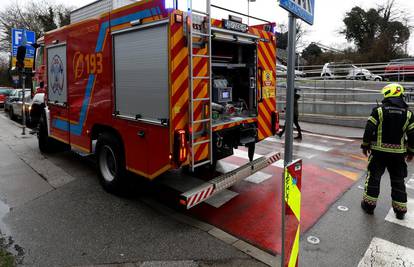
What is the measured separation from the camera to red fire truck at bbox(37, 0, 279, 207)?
14.5 feet

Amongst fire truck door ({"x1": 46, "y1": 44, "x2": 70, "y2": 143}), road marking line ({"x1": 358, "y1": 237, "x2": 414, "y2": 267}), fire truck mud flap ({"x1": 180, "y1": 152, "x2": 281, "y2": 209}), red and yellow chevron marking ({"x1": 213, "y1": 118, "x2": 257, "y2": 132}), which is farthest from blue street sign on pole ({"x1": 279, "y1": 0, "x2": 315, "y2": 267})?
fire truck door ({"x1": 46, "y1": 44, "x2": 70, "y2": 143})

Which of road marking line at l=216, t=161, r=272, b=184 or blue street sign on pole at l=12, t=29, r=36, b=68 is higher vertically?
blue street sign on pole at l=12, t=29, r=36, b=68

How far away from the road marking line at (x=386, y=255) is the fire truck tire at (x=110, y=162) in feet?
11.8

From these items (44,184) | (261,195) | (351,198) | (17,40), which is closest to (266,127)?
(261,195)

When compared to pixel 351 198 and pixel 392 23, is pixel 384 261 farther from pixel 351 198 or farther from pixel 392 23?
pixel 392 23

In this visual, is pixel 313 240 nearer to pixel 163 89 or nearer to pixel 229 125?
pixel 229 125

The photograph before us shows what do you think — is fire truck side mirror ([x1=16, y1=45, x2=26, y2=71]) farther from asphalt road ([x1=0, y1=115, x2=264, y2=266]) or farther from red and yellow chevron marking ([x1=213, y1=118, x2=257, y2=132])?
red and yellow chevron marking ([x1=213, y1=118, x2=257, y2=132])

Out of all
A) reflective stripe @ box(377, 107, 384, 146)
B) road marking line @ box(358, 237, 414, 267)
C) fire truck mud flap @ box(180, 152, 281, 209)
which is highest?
reflective stripe @ box(377, 107, 384, 146)

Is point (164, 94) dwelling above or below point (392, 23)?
below

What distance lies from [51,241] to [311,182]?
14.8 feet

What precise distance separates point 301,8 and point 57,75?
6.02 metres

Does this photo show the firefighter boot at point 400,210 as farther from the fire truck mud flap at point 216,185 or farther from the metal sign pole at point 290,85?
the metal sign pole at point 290,85

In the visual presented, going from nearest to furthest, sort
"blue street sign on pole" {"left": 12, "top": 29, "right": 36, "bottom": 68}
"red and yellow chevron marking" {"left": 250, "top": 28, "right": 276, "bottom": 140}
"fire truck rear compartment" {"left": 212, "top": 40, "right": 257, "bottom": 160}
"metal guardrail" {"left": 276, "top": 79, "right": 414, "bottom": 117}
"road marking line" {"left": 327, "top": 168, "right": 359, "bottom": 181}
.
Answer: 1. "fire truck rear compartment" {"left": 212, "top": 40, "right": 257, "bottom": 160}
2. "red and yellow chevron marking" {"left": 250, "top": 28, "right": 276, "bottom": 140}
3. "road marking line" {"left": 327, "top": 168, "right": 359, "bottom": 181}
4. "blue street sign on pole" {"left": 12, "top": 29, "right": 36, "bottom": 68}
5. "metal guardrail" {"left": 276, "top": 79, "right": 414, "bottom": 117}

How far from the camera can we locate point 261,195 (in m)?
5.78
